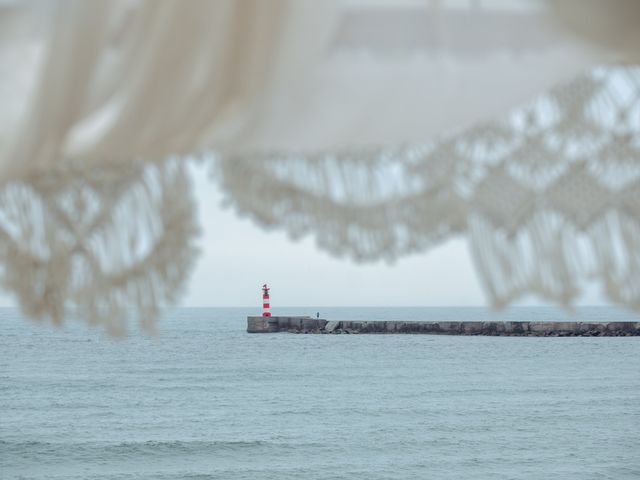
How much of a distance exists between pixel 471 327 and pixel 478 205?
29.8 meters

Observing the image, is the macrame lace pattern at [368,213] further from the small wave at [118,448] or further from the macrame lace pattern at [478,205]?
the small wave at [118,448]

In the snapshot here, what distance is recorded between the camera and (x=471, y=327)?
29.7 m

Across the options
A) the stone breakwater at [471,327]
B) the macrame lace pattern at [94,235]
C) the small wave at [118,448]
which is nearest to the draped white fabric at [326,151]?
the macrame lace pattern at [94,235]

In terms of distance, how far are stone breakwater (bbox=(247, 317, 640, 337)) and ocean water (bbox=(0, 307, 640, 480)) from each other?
0.84m

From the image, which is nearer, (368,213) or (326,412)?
(368,213)

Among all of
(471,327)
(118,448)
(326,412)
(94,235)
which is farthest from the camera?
(471,327)

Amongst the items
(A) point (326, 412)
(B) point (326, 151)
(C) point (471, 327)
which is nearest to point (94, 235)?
(B) point (326, 151)

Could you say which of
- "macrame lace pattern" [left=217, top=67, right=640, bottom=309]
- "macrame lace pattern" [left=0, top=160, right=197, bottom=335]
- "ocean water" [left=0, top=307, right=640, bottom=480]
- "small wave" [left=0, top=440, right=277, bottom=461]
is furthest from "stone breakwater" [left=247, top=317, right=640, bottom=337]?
"macrame lace pattern" [left=0, top=160, right=197, bottom=335]

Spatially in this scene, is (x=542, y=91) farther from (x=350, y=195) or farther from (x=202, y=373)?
(x=202, y=373)

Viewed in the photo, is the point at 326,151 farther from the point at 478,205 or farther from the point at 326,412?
the point at 326,412

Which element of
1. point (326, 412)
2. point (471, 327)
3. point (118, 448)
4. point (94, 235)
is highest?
point (94, 235)

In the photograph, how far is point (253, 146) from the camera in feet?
1.95

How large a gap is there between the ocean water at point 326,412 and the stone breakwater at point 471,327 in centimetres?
84

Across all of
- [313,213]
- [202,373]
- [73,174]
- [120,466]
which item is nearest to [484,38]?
Answer: [313,213]
